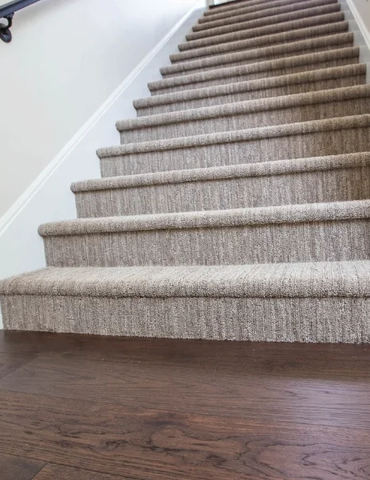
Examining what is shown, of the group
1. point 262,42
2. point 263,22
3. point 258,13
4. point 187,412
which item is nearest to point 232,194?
point 187,412

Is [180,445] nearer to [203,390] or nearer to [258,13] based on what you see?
[203,390]

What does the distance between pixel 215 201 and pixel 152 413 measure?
2.80 ft

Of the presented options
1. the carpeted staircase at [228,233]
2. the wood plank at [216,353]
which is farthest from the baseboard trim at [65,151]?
the wood plank at [216,353]

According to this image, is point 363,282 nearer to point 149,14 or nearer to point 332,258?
point 332,258

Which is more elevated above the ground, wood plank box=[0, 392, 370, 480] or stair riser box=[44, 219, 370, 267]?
stair riser box=[44, 219, 370, 267]

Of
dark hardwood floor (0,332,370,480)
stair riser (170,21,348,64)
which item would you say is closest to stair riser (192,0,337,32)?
stair riser (170,21,348,64)

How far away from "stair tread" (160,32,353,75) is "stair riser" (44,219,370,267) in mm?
1639

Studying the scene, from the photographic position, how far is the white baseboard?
1.40m

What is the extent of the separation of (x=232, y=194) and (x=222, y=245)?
27 centimetres

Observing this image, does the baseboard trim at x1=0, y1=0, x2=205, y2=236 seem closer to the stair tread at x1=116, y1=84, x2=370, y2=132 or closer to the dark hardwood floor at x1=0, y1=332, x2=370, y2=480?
the stair tread at x1=116, y1=84, x2=370, y2=132

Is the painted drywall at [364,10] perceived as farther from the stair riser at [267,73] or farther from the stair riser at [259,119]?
the stair riser at [259,119]

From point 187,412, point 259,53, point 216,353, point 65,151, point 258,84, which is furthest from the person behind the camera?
point 259,53

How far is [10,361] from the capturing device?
42.3 inches

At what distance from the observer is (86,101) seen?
75.5 inches
